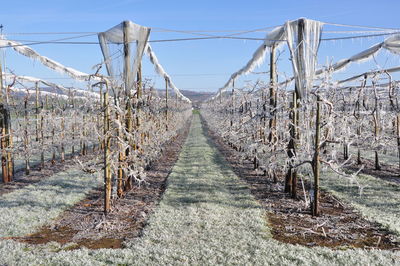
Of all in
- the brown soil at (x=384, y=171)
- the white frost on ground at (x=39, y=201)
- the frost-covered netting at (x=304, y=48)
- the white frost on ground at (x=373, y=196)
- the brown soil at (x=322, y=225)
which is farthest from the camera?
the brown soil at (x=384, y=171)

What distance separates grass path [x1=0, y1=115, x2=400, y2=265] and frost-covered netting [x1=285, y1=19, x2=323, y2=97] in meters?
3.10

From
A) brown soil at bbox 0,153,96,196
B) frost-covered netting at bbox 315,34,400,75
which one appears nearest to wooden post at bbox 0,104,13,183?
brown soil at bbox 0,153,96,196

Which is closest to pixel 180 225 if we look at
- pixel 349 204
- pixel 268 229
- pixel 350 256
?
pixel 268 229

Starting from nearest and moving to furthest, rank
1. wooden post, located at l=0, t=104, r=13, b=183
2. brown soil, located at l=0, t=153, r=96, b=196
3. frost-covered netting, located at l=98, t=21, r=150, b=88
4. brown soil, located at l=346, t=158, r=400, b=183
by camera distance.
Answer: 1. frost-covered netting, located at l=98, t=21, r=150, b=88
2. brown soil, located at l=0, t=153, r=96, b=196
3. wooden post, located at l=0, t=104, r=13, b=183
4. brown soil, located at l=346, t=158, r=400, b=183

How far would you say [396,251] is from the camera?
17.0 ft

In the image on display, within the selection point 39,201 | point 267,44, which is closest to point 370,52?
point 267,44

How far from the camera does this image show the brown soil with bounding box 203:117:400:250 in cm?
573

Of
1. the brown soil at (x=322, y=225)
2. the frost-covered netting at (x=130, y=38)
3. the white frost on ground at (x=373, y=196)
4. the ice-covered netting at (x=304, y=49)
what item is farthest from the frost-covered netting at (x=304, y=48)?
the frost-covered netting at (x=130, y=38)

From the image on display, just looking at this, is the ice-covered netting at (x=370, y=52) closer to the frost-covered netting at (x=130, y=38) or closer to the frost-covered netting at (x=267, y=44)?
the frost-covered netting at (x=267, y=44)

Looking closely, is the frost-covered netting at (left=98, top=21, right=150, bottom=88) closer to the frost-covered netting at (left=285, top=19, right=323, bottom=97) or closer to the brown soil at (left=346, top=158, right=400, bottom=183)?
the frost-covered netting at (left=285, top=19, right=323, bottom=97)

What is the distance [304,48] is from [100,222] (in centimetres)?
572

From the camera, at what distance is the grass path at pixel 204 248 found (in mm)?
4914

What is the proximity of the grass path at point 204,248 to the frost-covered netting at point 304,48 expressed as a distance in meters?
3.10

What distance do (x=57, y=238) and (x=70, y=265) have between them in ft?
4.69
